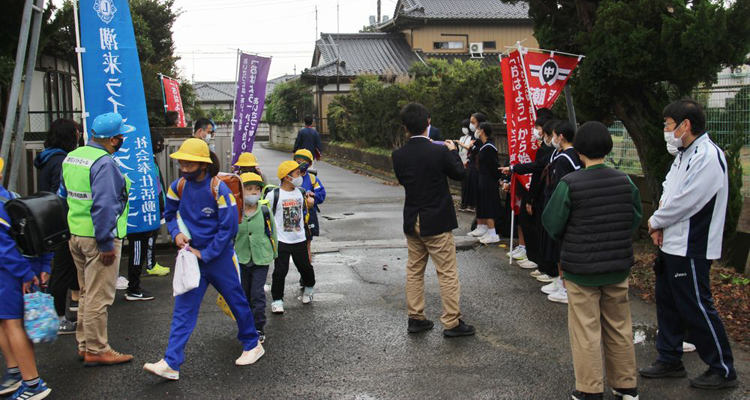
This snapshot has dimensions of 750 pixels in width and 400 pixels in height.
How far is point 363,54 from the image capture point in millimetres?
36375

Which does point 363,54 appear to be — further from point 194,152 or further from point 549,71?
point 194,152

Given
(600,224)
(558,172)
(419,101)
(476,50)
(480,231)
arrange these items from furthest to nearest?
(476,50) → (419,101) → (480,231) → (558,172) → (600,224)

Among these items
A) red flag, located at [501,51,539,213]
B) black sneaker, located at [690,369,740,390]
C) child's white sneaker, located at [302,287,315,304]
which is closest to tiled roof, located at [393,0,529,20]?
red flag, located at [501,51,539,213]

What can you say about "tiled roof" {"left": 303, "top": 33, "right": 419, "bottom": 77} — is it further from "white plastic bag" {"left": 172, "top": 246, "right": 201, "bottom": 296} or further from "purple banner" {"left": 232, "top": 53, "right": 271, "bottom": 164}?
"white plastic bag" {"left": 172, "top": 246, "right": 201, "bottom": 296}

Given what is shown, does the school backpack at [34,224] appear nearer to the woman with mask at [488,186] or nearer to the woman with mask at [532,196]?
the woman with mask at [532,196]

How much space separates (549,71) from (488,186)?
2283 mm

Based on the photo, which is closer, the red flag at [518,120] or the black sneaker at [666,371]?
the black sneaker at [666,371]

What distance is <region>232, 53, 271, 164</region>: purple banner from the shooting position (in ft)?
33.4

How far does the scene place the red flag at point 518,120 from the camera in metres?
8.45

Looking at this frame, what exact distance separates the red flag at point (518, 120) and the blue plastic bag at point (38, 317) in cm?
567

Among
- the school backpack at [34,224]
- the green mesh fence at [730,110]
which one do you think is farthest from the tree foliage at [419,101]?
the school backpack at [34,224]

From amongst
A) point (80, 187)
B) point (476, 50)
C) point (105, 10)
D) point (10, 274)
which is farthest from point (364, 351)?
point (476, 50)

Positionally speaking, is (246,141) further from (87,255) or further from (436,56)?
(436,56)

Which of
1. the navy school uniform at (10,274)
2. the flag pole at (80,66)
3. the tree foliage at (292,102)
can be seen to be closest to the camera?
the navy school uniform at (10,274)
